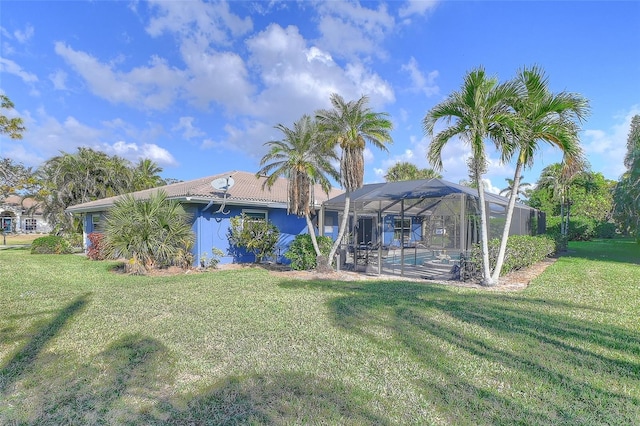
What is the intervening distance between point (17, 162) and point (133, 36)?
23.7 ft

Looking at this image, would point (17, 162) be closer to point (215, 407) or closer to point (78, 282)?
point (78, 282)

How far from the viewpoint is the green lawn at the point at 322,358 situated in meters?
3.20

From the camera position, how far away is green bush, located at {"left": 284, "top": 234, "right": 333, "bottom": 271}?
12625mm

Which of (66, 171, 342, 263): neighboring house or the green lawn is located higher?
(66, 171, 342, 263): neighboring house

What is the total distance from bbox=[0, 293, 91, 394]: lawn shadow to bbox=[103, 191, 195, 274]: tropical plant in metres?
4.53

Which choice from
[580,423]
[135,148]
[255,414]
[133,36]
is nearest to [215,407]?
[255,414]

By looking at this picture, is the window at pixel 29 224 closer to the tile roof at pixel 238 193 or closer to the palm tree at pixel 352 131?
the tile roof at pixel 238 193

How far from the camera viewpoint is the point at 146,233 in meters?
11.8

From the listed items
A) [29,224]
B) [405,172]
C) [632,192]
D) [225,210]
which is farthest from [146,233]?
[29,224]

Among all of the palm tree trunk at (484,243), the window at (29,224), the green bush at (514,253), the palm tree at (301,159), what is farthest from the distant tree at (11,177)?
the window at (29,224)

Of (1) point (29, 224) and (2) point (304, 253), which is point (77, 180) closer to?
(2) point (304, 253)

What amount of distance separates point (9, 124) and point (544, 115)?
17.8 metres

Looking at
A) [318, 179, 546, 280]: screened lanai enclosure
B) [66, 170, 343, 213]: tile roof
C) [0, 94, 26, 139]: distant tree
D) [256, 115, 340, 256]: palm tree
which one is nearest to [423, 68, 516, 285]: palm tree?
[318, 179, 546, 280]: screened lanai enclosure

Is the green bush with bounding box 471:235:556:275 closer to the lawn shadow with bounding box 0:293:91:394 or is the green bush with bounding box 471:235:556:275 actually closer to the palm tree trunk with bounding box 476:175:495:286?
the palm tree trunk with bounding box 476:175:495:286
